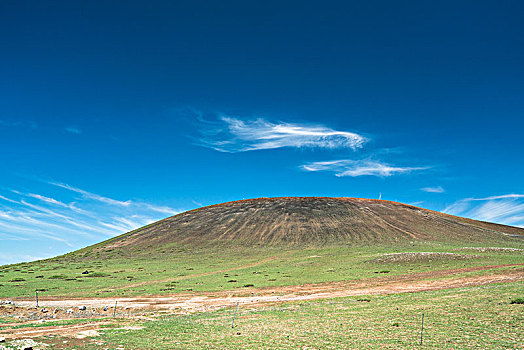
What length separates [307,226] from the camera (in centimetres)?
12888

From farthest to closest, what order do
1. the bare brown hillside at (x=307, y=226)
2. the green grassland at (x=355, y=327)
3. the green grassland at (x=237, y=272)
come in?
the bare brown hillside at (x=307, y=226)
the green grassland at (x=237, y=272)
the green grassland at (x=355, y=327)

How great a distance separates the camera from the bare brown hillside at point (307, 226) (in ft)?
373

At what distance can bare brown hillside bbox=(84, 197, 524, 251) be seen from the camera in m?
114

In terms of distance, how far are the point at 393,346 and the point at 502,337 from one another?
19.8ft

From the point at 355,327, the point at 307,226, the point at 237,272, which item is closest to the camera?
the point at 355,327

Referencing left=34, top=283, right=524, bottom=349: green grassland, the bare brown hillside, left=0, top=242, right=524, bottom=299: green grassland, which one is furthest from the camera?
the bare brown hillside

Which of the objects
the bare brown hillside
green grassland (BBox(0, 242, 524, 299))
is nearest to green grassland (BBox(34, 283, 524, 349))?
green grassland (BBox(0, 242, 524, 299))

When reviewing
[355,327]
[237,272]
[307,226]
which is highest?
[307,226]

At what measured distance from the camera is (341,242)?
10675 centimetres

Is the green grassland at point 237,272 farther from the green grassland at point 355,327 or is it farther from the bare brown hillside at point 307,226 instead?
the green grassland at point 355,327

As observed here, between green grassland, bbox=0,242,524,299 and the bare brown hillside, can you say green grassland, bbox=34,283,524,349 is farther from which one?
the bare brown hillside

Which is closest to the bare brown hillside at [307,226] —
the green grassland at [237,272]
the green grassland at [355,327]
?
the green grassland at [237,272]

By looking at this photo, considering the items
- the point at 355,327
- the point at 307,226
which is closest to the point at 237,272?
the point at 355,327

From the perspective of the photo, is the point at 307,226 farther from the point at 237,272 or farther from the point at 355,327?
the point at 355,327
